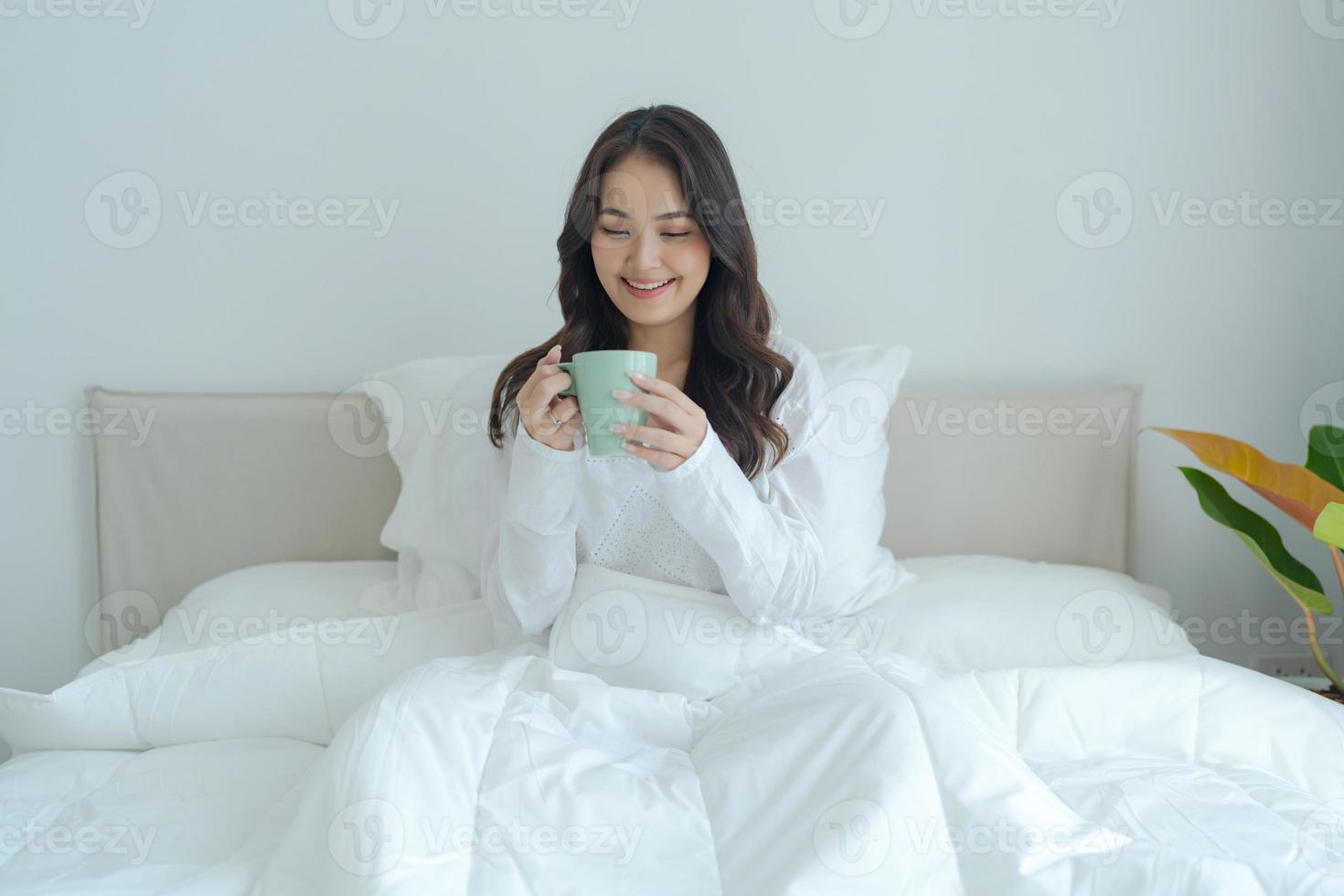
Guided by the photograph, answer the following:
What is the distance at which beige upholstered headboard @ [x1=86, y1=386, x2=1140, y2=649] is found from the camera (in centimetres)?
186

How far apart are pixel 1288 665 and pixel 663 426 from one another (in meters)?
1.51

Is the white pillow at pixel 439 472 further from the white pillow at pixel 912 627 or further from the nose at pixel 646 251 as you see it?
the nose at pixel 646 251

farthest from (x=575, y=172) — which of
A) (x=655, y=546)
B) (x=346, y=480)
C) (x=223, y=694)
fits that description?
(x=223, y=694)

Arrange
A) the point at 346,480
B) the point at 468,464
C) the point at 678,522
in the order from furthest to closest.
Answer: the point at 346,480 → the point at 468,464 → the point at 678,522

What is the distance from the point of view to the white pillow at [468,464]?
1620mm

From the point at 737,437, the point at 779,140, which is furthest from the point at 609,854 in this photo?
the point at 779,140

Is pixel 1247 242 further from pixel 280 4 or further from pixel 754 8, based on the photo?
pixel 280 4

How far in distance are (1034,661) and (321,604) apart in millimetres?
1079

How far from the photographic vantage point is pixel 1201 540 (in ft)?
6.64

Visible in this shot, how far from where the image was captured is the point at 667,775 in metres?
1.03

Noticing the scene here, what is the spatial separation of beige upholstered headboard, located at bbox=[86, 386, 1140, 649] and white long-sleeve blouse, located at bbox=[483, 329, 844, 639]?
0.46 metres

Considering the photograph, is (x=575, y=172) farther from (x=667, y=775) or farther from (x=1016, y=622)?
(x=667, y=775)

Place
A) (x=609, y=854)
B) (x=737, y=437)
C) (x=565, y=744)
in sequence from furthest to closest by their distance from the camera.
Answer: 1. (x=737, y=437)
2. (x=565, y=744)
3. (x=609, y=854)

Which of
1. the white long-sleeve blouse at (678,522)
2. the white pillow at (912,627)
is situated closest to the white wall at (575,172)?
the white pillow at (912,627)
